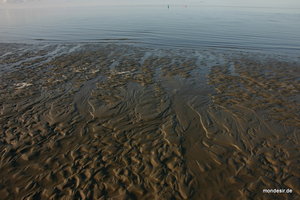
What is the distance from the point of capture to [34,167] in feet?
19.9

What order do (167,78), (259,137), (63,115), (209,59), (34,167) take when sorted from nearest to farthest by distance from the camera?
1. (34,167)
2. (259,137)
3. (63,115)
4. (167,78)
5. (209,59)

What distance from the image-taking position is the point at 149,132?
301 inches

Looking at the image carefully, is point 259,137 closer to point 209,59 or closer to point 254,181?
point 254,181

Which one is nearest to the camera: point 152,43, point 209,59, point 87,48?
point 209,59

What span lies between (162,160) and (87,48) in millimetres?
18774

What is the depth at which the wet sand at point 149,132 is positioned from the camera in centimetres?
551

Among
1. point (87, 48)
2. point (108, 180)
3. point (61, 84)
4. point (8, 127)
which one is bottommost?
point (108, 180)

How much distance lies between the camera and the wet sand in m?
5.51

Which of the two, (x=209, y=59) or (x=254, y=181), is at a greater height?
(x=209, y=59)

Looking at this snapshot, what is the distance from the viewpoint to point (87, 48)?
21266 mm

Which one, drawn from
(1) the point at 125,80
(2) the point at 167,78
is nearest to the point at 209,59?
(2) the point at 167,78

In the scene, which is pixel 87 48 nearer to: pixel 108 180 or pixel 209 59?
pixel 209 59

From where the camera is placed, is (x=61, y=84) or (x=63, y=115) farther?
(x=61, y=84)

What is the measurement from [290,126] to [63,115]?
10.4 meters
